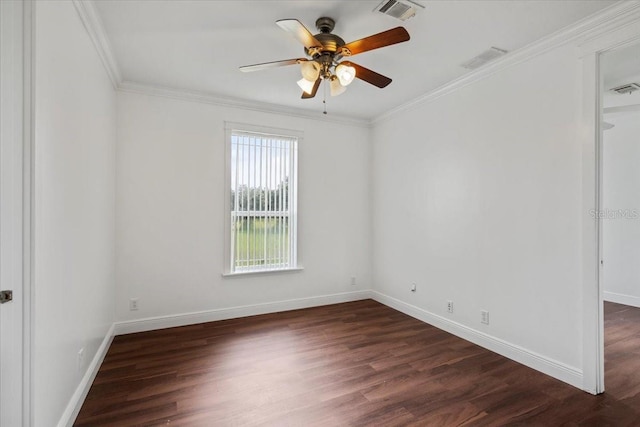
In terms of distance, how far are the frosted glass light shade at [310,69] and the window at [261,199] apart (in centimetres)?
185

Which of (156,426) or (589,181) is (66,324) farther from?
(589,181)

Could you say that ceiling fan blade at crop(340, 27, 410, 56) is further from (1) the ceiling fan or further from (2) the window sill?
(2) the window sill

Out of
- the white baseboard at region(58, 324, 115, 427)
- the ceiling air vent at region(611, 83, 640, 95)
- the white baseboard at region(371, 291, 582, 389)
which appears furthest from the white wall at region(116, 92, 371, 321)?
the ceiling air vent at region(611, 83, 640, 95)

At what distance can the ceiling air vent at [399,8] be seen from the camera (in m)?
2.04

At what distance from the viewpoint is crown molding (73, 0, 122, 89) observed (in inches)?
79.8

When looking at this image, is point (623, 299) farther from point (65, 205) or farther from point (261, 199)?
point (65, 205)

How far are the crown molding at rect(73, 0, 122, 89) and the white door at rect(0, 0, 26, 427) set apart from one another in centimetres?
86

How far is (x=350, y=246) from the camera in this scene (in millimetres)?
4625

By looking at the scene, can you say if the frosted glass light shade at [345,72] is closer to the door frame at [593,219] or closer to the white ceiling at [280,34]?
the white ceiling at [280,34]

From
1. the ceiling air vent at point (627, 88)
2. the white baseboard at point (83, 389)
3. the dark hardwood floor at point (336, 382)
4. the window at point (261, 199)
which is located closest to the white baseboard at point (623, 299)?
the dark hardwood floor at point (336, 382)

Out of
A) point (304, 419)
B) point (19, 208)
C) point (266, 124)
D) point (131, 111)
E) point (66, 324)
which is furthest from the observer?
point (266, 124)

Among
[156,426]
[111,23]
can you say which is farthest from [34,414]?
[111,23]

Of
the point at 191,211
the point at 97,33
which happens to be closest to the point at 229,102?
the point at 191,211

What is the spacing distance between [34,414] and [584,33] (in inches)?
162
